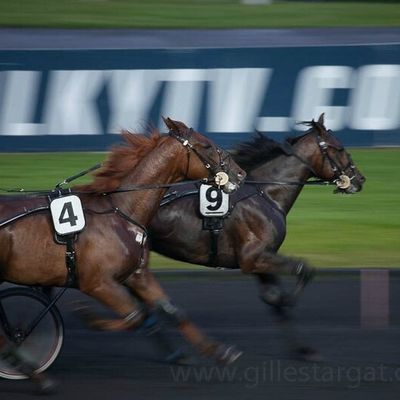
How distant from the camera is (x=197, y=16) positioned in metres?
26.1

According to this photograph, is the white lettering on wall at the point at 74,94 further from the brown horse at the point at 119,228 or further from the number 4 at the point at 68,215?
the number 4 at the point at 68,215

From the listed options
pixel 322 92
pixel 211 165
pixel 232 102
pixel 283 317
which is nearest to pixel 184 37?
pixel 232 102

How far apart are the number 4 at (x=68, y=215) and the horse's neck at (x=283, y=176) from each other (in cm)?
236

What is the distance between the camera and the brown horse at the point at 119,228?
7555 mm

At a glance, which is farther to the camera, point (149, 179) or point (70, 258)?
point (149, 179)

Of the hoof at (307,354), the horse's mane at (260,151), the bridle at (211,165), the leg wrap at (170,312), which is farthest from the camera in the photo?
the horse's mane at (260,151)

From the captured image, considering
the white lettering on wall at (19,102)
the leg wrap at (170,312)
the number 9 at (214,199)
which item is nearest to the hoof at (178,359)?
the leg wrap at (170,312)

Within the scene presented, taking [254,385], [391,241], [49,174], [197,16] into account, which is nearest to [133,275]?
[254,385]

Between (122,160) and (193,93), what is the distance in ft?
29.0

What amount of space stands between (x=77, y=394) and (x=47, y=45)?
14899 mm

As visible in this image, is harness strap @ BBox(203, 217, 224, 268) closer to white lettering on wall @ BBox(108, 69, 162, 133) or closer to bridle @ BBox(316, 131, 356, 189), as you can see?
bridle @ BBox(316, 131, 356, 189)

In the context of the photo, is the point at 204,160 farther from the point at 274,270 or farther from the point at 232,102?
the point at 232,102

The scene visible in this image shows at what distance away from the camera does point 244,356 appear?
8570 millimetres

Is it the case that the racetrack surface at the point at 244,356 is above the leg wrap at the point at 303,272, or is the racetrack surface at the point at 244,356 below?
below
